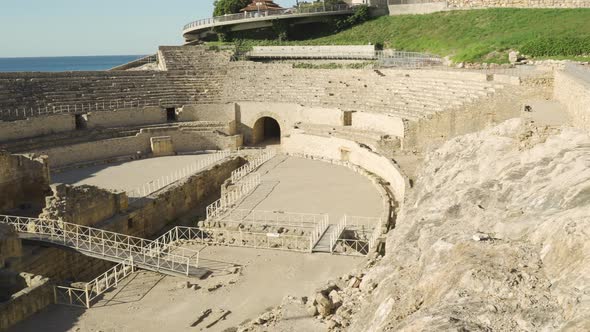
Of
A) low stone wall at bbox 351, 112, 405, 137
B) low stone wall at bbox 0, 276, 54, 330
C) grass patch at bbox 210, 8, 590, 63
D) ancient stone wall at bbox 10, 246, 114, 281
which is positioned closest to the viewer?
low stone wall at bbox 0, 276, 54, 330

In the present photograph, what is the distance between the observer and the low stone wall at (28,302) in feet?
37.3

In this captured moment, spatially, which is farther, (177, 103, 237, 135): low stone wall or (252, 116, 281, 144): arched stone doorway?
(252, 116, 281, 144): arched stone doorway

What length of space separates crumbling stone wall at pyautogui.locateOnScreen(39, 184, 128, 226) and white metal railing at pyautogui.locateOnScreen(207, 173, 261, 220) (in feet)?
10.7

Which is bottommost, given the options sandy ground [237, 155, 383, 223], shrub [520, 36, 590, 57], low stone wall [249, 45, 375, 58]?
sandy ground [237, 155, 383, 223]

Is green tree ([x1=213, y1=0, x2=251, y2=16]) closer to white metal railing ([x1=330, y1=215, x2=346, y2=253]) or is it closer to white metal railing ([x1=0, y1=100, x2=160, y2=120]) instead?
white metal railing ([x1=0, y1=100, x2=160, y2=120])

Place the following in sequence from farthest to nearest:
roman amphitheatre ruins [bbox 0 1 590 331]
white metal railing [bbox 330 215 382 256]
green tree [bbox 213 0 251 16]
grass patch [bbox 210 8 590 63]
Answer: green tree [bbox 213 0 251 16], grass patch [bbox 210 8 590 63], white metal railing [bbox 330 215 382 256], roman amphitheatre ruins [bbox 0 1 590 331]

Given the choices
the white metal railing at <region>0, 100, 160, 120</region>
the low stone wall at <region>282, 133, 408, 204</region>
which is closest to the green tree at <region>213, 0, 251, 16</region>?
the white metal railing at <region>0, 100, 160, 120</region>

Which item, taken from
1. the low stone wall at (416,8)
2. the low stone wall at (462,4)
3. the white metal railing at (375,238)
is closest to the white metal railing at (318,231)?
the white metal railing at (375,238)

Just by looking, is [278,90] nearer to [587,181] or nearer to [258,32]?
[258,32]

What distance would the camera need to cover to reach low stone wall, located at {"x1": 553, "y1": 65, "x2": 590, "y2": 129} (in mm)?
13438

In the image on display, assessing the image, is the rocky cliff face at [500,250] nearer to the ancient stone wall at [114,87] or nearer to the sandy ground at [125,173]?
the sandy ground at [125,173]

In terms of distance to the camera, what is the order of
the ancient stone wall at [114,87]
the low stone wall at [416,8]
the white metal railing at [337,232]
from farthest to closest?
the low stone wall at [416,8] → the ancient stone wall at [114,87] → the white metal railing at [337,232]

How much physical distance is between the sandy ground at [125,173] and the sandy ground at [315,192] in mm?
4470

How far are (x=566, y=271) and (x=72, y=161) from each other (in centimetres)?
2387
